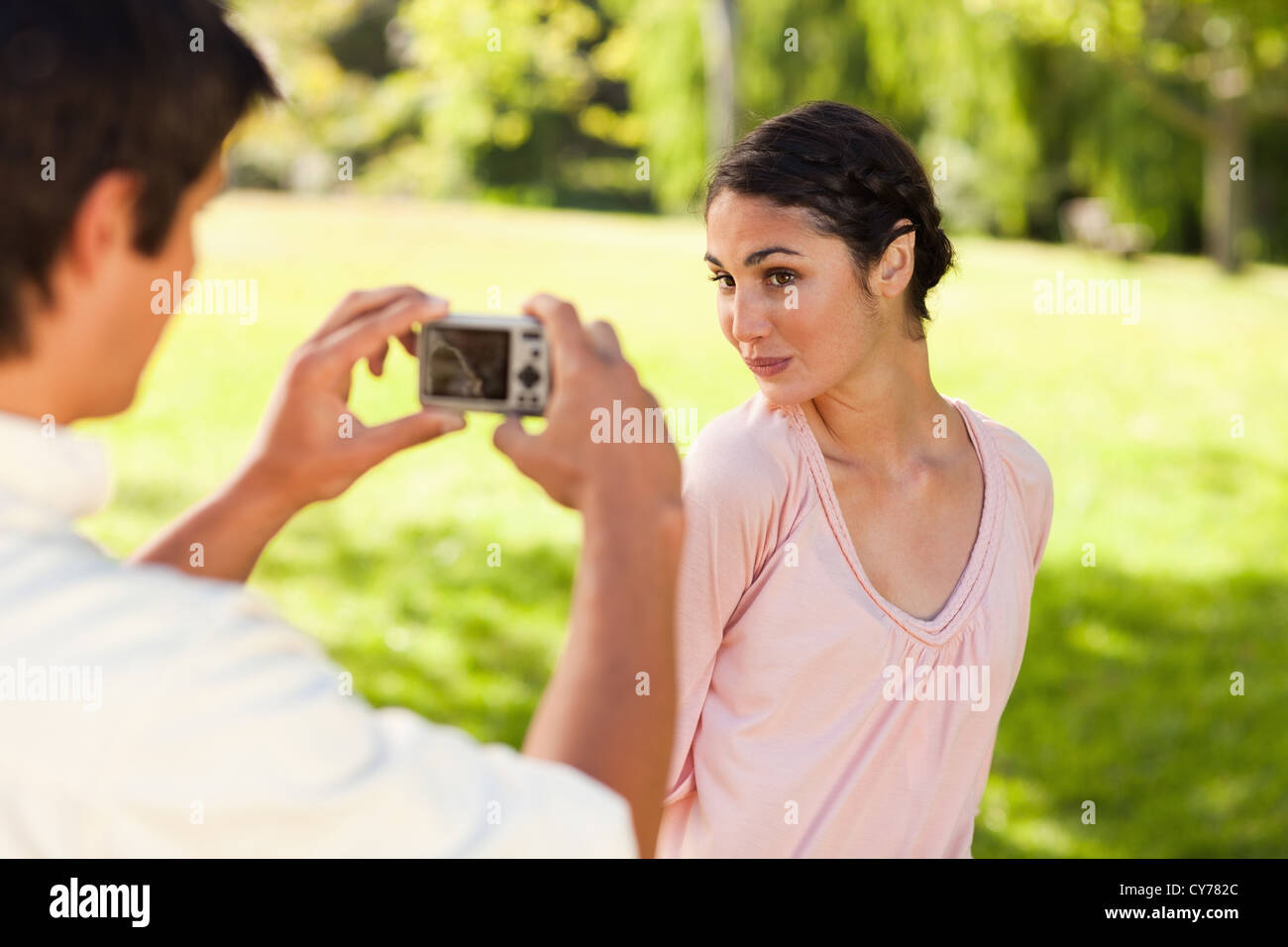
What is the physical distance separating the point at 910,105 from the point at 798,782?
21331 millimetres

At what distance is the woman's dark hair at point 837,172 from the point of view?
2125 millimetres

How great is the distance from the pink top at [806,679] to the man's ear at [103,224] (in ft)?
3.63

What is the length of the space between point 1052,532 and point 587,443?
22.2 ft

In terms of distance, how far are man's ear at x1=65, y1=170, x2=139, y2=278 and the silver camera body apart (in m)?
0.38

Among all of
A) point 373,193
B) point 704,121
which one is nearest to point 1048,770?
point 704,121

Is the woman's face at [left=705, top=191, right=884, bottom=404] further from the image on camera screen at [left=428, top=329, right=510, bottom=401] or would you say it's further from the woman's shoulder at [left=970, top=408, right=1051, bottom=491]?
the image on camera screen at [left=428, top=329, right=510, bottom=401]

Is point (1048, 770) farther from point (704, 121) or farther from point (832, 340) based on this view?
point (704, 121)

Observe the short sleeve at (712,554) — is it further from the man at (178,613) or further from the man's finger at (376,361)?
the man at (178,613)

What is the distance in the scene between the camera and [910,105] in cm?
2192

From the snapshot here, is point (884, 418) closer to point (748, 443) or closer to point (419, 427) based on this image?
point (748, 443)

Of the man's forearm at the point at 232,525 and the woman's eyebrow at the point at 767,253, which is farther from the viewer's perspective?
the woman's eyebrow at the point at 767,253

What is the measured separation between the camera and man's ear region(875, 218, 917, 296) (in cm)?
223

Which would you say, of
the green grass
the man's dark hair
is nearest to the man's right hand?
the man's dark hair

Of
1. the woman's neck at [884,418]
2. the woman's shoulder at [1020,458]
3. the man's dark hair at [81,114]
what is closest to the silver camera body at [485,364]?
the man's dark hair at [81,114]
